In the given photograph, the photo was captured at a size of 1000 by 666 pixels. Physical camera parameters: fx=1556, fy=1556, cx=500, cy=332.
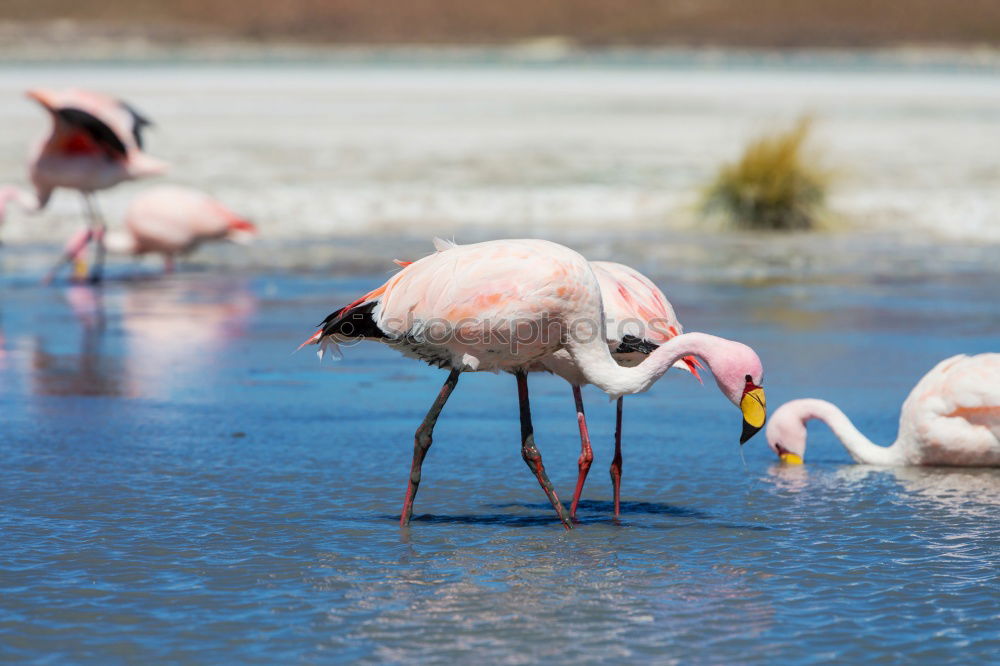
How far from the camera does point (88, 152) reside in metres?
13.1

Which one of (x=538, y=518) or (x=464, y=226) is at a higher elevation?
(x=464, y=226)

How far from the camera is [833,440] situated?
272 inches

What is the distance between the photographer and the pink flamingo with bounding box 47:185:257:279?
490 inches

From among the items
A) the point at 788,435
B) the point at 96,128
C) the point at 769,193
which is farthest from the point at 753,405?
the point at 769,193

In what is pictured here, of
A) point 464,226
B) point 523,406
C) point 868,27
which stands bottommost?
point 523,406

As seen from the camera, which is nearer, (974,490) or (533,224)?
(974,490)

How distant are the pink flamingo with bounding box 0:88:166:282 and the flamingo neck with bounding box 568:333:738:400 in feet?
27.3

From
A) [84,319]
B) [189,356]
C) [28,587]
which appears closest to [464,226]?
[84,319]

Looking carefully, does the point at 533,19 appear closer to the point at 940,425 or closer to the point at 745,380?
the point at 940,425

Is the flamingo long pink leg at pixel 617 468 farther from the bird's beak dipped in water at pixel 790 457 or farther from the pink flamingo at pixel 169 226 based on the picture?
the pink flamingo at pixel 169 226

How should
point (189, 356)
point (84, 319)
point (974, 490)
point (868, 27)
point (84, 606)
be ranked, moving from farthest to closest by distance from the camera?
1. point (868, 27)
2. point (84, 319)
3. point (189, 356)
4. point (974, 490)
5. point (84, 606)

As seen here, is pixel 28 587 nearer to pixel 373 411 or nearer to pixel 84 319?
pixel 373 411

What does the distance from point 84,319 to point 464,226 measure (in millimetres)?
6109

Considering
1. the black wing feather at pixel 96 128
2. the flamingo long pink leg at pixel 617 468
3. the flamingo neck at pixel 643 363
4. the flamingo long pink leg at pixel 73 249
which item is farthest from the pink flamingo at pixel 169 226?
the flamingo neck at pixel 643 363
